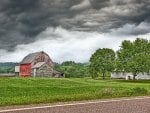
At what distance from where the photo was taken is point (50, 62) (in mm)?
131500

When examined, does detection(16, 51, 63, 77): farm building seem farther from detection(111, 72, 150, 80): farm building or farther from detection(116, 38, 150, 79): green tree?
detection(116, 38, 150, 79): green tree

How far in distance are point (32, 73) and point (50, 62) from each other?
448 inches

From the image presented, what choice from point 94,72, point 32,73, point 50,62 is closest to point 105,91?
point 94,72

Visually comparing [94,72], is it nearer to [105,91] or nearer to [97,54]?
[97,54]

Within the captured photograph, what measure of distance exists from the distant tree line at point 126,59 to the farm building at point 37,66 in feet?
52.2

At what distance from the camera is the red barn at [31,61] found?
411 feet

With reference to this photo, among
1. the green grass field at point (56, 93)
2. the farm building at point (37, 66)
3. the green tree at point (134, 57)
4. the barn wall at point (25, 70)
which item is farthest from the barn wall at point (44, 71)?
the green grass field at point (56, 93)

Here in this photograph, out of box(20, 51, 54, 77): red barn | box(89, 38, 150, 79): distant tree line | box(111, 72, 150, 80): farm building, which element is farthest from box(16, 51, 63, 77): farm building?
box(111, 72, 150, 80): farm building

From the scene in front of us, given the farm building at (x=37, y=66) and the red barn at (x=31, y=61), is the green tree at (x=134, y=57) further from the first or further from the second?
the red barn at (x=31, y=61)

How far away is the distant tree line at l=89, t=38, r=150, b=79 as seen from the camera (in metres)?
85.8

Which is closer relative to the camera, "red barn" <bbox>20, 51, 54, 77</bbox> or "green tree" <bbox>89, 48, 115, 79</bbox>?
"green tree" <bbox>89, 48, 115, 79</bbox>

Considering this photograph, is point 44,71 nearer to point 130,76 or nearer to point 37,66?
point 37,66

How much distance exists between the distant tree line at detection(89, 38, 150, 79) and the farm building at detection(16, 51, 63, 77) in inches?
627

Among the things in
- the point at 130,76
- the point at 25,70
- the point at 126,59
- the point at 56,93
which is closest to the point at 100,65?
the point at 126,59
